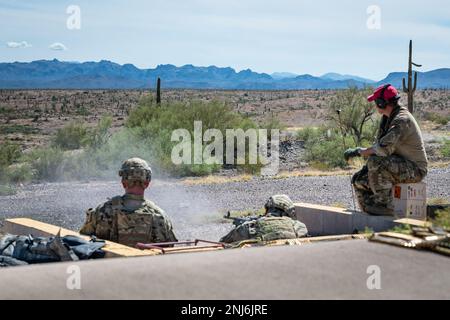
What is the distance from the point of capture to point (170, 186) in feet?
81.7

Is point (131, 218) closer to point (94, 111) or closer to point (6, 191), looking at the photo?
point (6, 191)

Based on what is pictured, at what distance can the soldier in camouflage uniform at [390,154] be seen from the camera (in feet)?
34.0

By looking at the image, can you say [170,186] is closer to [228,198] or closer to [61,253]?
[228,198]

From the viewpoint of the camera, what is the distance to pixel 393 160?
10.4m

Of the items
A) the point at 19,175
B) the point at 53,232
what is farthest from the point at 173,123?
the point at 53,232

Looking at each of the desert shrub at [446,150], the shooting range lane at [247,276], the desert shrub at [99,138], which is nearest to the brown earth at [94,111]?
the desert shrub at [99,138]

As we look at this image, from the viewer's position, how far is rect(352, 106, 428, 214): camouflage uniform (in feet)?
33.9

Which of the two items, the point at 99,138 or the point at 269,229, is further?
the point at 99,138

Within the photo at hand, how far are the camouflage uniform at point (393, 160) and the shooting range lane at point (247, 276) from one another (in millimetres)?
3136

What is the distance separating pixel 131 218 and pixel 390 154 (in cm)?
323

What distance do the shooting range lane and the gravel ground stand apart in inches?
301

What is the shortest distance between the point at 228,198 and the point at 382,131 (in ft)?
38.1

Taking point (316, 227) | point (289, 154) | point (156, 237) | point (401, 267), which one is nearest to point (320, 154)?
point (289, 154)
